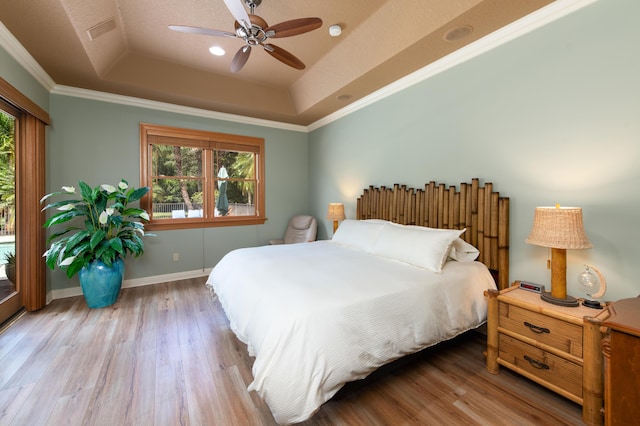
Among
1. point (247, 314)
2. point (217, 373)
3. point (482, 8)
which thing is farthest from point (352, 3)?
point (217, 373)

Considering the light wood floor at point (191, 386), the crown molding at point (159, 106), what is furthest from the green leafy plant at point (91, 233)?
the crown molding at point (159, 106)

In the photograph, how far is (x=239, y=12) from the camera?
1867mm

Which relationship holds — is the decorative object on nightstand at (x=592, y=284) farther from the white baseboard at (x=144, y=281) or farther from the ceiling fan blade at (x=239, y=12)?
the white baseboard at (x=144, y=281)

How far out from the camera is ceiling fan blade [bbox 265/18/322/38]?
205 cm

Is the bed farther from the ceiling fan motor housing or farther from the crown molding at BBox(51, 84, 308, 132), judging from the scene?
the crown molding at BBox(51, 84, 308, 132)

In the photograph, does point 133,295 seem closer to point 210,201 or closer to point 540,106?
point 210,201

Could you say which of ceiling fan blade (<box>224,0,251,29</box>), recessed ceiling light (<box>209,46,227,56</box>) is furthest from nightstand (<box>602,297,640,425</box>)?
recessed ceiling light (<box>209,46,227,56</box>)

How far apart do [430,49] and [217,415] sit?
3345 millimetres

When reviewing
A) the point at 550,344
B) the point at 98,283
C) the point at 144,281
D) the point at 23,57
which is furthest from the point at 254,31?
the point at 144,281

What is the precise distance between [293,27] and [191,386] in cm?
275

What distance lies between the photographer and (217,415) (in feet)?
5.13

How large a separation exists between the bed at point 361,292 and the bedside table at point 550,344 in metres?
0.22

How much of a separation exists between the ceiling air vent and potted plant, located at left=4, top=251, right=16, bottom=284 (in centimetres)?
237

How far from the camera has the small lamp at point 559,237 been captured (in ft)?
5.38
